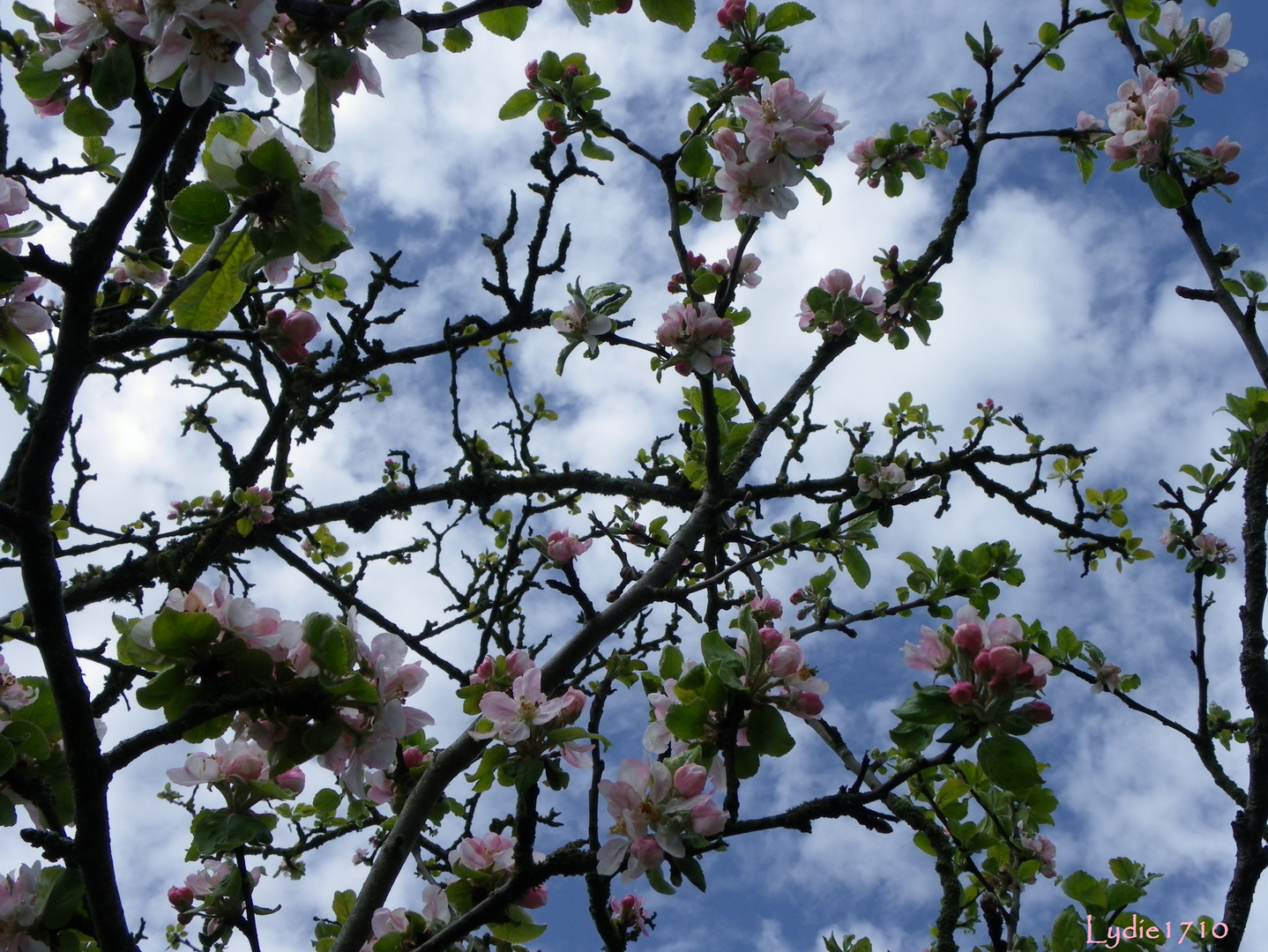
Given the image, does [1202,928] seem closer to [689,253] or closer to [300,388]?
[689,253]

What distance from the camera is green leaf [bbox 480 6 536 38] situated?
1741 millimetres

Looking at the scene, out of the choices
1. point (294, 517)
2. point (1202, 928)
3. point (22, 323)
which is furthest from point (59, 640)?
point (294, 517)

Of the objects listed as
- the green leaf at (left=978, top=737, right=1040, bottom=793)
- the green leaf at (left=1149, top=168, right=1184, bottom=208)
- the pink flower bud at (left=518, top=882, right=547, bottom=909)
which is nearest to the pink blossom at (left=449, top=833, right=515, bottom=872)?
the pink flower bud at (left=518, top=882, right=547, bottom=909)

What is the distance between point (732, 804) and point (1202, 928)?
175 cm

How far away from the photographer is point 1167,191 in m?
3.02

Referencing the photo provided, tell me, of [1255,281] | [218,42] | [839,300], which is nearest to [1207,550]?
[1255,281]

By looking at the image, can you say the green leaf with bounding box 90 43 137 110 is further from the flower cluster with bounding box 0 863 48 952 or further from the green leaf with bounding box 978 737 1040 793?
the green leaf with bounding box 978 737 1040 793

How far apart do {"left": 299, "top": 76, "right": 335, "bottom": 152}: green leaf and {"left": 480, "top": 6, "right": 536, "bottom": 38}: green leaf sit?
0.50 m

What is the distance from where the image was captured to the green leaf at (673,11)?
1.71 m

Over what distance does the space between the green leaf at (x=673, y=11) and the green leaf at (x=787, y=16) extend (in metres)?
1.41

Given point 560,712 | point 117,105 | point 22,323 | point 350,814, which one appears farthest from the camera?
point 350,814

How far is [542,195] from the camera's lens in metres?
2.92

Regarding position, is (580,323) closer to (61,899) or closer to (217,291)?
(217,291)

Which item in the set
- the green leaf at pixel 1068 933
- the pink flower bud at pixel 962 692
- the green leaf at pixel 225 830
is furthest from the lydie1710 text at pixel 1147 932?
the green leaf at pixel 225 830
